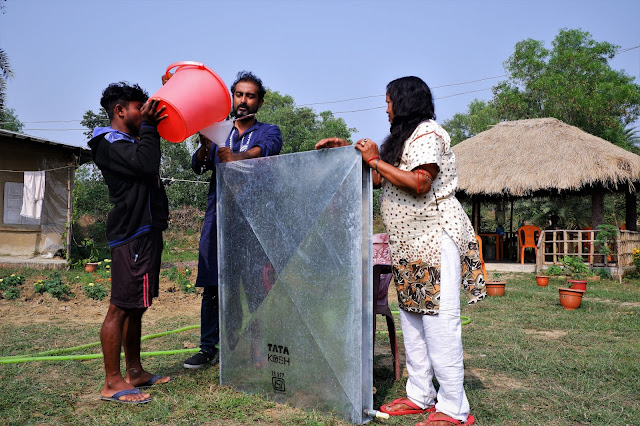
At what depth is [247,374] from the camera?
3.05 meters

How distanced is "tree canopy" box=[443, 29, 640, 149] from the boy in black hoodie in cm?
2104

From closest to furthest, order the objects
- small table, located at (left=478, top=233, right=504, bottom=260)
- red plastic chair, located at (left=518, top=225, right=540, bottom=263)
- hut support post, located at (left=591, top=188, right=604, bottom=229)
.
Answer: hut support post, located at (left=591, top=188, right=604, bottom=229) < red plastic chair, located at (left=518, top=225, right=540, bottom=263) < small table, located at (left=478, top=233, right=504, bottom=260)

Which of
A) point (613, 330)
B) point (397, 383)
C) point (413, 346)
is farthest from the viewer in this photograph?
point (613, 330)

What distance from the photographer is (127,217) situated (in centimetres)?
294

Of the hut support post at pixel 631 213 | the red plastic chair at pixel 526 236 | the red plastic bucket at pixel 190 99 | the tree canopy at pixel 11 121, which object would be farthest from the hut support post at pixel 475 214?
the tree canopy at pixel 11 121

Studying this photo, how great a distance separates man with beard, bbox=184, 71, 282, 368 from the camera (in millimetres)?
3510

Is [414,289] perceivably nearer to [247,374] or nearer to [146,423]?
[247,374]

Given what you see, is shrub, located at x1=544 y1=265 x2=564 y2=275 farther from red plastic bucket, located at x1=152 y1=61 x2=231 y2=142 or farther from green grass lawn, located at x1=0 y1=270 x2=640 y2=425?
red plastic bucket, located at x1=152 y1=61 x2=231 y2=142

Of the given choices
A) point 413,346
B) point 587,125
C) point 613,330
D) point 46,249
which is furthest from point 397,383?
point 587,125

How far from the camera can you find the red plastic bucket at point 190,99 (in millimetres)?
2734

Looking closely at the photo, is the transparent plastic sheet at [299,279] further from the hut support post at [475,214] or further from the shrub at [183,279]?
the hut support post at [475,214]

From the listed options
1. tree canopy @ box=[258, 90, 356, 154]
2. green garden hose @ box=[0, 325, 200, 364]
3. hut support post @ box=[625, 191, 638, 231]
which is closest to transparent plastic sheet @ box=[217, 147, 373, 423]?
green garden hose @ box=[0, 325, 200, 364]

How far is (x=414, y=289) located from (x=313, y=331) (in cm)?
58

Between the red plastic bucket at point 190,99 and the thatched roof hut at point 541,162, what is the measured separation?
10.4 meters
